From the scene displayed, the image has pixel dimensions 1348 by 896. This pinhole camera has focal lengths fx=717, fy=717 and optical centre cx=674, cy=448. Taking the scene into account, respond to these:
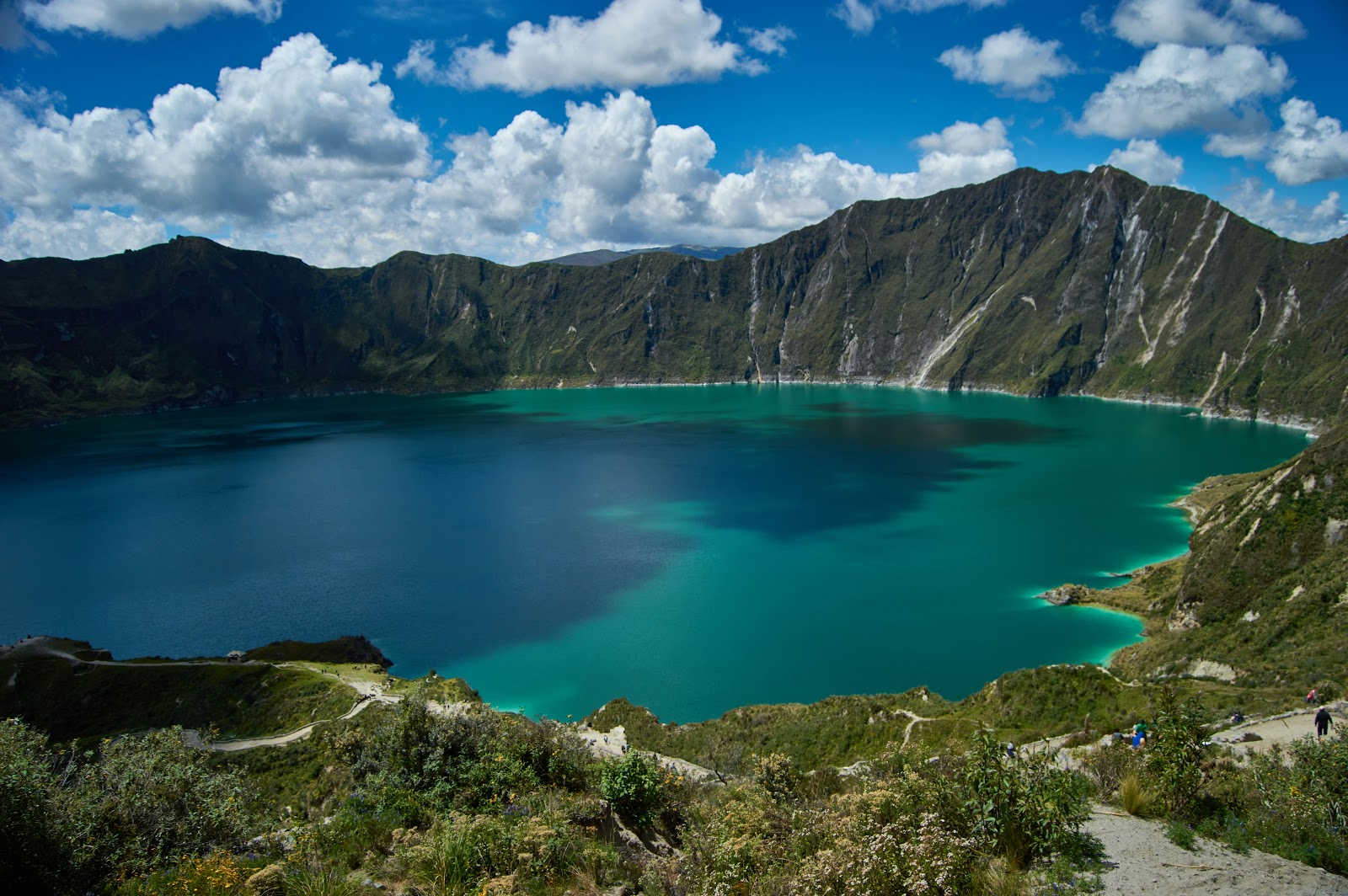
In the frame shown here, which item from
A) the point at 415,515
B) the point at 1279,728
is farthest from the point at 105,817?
the point at 415,515

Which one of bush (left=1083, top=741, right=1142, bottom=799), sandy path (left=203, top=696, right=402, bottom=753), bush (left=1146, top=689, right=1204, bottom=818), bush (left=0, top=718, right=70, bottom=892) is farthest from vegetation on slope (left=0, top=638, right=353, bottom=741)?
bush (left=1146, top=689, right=1204, bottom=818)

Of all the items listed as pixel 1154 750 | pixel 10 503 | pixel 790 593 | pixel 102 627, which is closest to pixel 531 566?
pixel 790 593

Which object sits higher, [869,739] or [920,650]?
[869,739]

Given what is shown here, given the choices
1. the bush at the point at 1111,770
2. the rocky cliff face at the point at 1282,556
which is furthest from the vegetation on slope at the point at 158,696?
the rocky cliff face at the point at 1282,556

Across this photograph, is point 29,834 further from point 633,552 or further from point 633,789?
point 633,552

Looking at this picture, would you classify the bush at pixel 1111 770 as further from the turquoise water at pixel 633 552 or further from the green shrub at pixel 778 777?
the turquoise water at pixel 633 552

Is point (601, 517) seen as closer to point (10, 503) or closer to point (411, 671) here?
point (411, 671)

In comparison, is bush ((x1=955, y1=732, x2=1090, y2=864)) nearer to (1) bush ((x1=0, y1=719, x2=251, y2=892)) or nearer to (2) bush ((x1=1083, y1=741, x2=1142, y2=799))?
(2) bush ((x1=1083, y1=741, x2=1142, y2=799))
